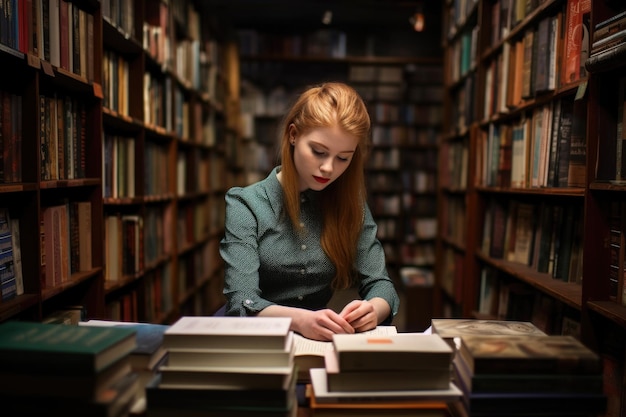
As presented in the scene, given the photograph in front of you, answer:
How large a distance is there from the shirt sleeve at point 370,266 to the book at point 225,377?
74 centimetres

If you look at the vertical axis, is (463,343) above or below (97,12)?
below

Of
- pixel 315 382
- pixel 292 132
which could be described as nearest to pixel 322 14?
pixel 292 132

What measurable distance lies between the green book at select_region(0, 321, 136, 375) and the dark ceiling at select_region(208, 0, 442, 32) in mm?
5002

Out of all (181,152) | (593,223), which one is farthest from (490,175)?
(181,152)

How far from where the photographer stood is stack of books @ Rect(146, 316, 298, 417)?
0.76 meters

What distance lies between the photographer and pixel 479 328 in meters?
1.01

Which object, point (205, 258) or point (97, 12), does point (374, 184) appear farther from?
point (97, 12)

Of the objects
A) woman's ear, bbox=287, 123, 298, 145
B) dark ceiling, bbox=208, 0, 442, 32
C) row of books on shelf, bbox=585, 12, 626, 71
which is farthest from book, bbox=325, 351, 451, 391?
dark ceiling, bbox=208, 0, 442, 32

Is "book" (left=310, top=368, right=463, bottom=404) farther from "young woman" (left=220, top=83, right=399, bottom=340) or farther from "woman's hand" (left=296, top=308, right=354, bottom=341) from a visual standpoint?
"young woman" (left=220, top=83, right=399, bottom=340)

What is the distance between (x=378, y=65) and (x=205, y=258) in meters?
2.89

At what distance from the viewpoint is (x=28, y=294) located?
4.42ft

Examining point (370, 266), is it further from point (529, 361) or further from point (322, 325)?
point (529, 361)

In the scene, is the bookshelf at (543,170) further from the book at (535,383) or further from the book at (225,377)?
→ the book at (225,377)

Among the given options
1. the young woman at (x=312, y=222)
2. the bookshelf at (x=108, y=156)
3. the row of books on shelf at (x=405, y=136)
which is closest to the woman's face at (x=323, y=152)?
the young woman at (x=312, y=222)
